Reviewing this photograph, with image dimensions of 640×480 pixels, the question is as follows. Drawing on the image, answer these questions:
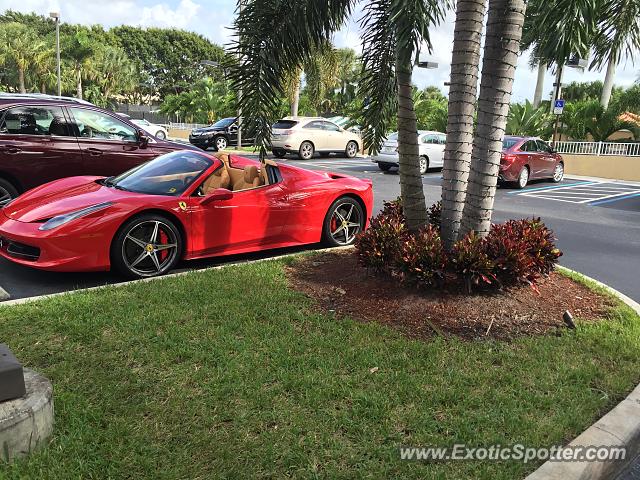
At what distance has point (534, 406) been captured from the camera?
3133 millimetres

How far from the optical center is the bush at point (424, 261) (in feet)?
15.0

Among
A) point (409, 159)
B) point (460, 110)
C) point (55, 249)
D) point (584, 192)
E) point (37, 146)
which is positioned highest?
point (460, 110)

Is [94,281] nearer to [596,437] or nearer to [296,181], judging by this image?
[296,181]

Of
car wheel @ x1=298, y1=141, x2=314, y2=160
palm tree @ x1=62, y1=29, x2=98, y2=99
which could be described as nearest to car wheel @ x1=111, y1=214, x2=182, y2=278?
car wheel @ x1=298, y1=141, x2=314, y2=160

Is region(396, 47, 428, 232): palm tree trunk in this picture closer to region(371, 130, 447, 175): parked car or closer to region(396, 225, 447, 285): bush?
region(396, 225, 447, 285): bush

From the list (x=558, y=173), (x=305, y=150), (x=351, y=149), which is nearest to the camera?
(x=558, y=173)

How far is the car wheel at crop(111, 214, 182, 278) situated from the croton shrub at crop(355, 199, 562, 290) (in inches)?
78.3

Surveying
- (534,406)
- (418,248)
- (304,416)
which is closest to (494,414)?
(534,406)

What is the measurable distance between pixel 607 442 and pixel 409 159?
3.10m

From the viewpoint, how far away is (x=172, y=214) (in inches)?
209

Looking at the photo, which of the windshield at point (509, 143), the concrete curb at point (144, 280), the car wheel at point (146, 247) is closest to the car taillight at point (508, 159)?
the windshield at point (509, 143)

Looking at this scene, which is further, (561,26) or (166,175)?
(166,175)

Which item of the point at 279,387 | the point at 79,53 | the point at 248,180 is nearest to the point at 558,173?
the point at 248,180

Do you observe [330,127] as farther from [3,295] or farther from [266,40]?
[3,295]
